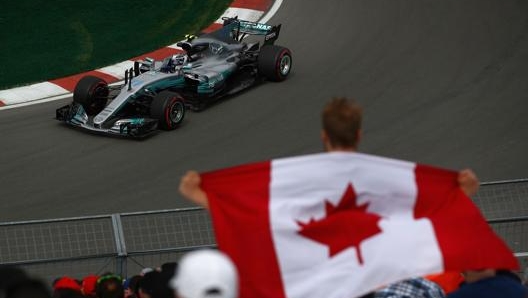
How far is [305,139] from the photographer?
11492mm

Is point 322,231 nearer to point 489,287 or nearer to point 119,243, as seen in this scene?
point 489,287

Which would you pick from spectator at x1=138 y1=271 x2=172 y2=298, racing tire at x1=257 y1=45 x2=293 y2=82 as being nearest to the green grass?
racing tire at x1=257 y1=45 x2=293 y2=82

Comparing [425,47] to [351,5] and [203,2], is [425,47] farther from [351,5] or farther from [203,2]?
[203,2]

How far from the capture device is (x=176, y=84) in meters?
12.3

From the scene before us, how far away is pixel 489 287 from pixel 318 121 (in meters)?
8.10

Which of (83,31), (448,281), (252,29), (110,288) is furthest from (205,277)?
(83,31)

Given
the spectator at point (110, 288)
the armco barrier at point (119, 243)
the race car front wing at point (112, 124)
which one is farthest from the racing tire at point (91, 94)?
the spectator at point (110, 288)

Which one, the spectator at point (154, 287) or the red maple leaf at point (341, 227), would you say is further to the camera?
the spectator at point (154, 287)

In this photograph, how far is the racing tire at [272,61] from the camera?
1297cm

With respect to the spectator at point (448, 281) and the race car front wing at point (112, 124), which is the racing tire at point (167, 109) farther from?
the spectator at point (448, 281)

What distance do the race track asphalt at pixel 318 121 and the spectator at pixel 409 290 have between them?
19.8 feet

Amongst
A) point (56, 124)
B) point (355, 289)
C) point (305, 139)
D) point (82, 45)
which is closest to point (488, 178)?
point (305, 139)

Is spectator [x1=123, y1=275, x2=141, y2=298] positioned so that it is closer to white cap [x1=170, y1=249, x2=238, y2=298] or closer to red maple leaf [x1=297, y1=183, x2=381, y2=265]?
red maple leaf [x1=297, y1=183, x2=381, y2=265]

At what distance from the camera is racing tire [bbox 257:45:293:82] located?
13.0 m
